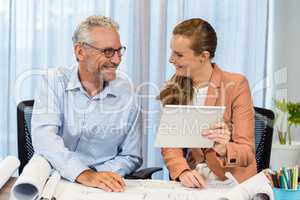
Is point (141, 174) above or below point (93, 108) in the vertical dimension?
below

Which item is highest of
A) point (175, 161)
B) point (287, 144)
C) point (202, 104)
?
point (202, 104)

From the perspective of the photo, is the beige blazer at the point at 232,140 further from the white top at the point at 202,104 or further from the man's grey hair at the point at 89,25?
the man's grey hair at the point at 89,25

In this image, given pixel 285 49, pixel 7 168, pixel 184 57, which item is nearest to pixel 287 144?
pixel 285 49

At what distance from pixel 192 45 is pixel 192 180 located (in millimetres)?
551

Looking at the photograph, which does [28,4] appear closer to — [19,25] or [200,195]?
[19,25]

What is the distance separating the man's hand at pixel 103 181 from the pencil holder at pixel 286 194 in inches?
19.5

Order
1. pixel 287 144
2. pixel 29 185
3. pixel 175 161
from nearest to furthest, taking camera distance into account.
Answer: pixel 29 185, pixel 175 161, pixel 287 144

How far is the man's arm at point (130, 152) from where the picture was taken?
5.74 ft

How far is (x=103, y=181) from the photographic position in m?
1.41

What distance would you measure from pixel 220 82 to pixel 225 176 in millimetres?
373

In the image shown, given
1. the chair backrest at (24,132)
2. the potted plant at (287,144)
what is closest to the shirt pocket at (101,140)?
the chair backrest at (24,132)

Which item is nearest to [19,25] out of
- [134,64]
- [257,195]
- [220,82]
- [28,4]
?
[28,4]

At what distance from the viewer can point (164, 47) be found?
2.92 metres

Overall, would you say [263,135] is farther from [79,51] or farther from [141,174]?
[79,51]
